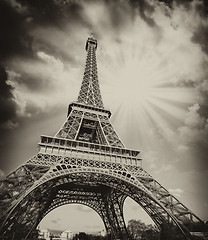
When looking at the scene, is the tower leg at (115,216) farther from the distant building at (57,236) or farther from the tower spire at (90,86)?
the distant building at (57,236)

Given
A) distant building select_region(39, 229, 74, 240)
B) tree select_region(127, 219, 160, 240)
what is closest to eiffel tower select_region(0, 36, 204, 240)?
tree select_region(127, 219, 160, 240)

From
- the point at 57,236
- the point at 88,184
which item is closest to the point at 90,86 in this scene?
the point at 88,184

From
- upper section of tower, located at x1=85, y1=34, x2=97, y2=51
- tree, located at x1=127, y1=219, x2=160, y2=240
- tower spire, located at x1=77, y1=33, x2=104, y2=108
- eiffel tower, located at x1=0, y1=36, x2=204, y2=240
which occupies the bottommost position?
tree, located at x1=127, y1=219, x2=160, y2=240

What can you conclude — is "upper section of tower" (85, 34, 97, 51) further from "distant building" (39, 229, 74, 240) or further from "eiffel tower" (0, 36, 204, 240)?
"distant building" (39, 229, 74, 240)

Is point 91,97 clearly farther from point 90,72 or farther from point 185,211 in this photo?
point 185,211

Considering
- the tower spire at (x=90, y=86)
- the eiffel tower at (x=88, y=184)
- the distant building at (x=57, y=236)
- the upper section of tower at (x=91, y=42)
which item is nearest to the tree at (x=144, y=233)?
the eiffel tower at (x=88, y=184)

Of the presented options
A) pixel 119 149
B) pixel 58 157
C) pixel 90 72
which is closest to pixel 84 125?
pixel 119 149
